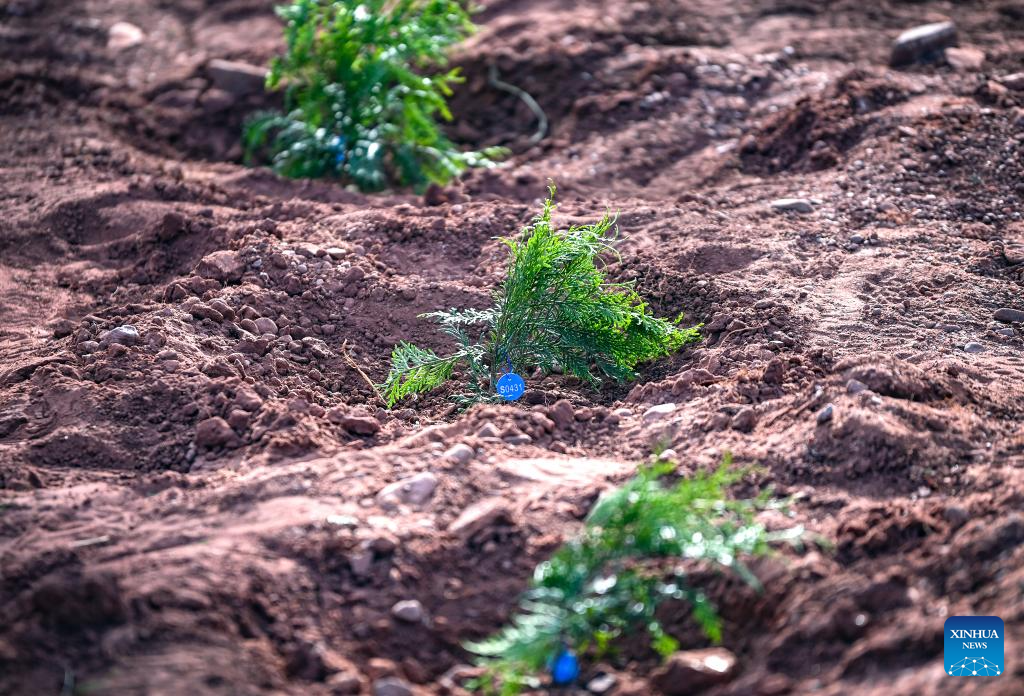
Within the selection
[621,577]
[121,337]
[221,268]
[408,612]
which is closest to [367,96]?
[221,268]

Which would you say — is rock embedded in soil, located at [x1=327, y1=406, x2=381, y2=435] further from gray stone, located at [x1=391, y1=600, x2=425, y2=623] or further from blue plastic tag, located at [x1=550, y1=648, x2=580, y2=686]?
blue plastic tag, located at [x1=550, y1=648, x2=580, y2=686]

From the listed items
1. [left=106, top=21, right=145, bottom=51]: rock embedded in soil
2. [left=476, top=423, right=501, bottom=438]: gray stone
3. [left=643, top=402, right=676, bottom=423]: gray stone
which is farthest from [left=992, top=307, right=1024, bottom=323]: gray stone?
[left=106, top=21, right=145, bottom=51]: rock embedded in soil

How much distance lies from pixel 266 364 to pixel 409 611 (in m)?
1.45

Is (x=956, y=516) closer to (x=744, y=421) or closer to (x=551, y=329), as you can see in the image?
(x=744, y=421)

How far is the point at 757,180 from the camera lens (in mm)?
5316

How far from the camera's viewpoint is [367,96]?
5738 mm

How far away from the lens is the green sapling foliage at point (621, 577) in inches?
100

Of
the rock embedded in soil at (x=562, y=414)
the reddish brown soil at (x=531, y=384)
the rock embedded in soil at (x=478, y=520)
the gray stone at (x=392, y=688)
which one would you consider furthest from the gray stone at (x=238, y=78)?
the gray stone at (x=392, y=688)

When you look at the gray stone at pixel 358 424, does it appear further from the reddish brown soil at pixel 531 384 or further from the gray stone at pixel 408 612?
the gray stone at pixel 408 612

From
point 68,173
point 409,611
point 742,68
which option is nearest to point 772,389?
point 409,611

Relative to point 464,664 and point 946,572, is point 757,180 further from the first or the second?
point 464,664

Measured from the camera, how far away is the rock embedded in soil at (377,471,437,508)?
10.2 ft

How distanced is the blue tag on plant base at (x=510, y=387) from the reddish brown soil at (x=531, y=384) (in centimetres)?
6

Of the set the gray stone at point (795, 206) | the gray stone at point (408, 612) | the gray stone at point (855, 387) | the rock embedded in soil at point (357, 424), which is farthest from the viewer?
the gray stone at point (795, 206)
